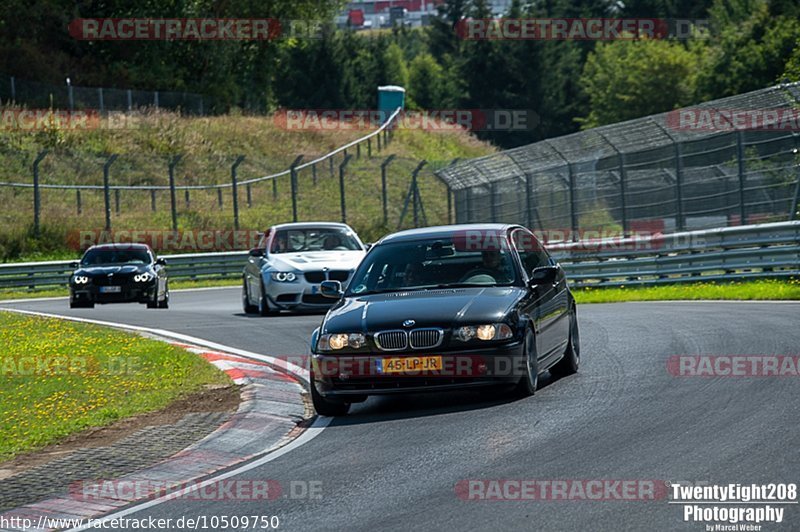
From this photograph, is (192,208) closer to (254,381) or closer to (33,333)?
(33,333)

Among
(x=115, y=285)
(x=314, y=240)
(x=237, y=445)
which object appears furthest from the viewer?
(x=115, y=285)

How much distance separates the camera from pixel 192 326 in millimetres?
20188

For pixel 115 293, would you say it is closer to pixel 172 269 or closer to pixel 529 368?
pixel 172 269

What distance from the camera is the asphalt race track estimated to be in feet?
23.7

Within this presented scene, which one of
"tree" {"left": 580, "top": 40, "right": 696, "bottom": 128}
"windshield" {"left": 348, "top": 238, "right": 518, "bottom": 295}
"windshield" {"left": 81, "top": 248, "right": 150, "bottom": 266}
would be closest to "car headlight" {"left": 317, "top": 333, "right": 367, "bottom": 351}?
"windshield" {"left": 348, "top": 238, "right": 518, "bottom": 295}

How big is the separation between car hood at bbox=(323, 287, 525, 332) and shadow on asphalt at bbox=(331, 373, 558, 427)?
2.09 ft

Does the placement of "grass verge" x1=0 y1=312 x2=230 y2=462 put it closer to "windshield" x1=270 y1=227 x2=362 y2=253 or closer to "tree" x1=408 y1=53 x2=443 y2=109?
"windshield" x1=270 y1=227 x2=362 y2=253

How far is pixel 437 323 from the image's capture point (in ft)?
35.7

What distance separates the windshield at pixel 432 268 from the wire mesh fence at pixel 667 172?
1309 centimetres

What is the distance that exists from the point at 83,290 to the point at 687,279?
11009 mm

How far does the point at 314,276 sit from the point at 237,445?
12.1 m

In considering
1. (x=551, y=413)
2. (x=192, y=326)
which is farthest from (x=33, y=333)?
(x=551, y=413)

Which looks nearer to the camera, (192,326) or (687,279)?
(192,326)

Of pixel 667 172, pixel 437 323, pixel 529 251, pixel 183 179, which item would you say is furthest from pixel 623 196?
pixel 183 179
